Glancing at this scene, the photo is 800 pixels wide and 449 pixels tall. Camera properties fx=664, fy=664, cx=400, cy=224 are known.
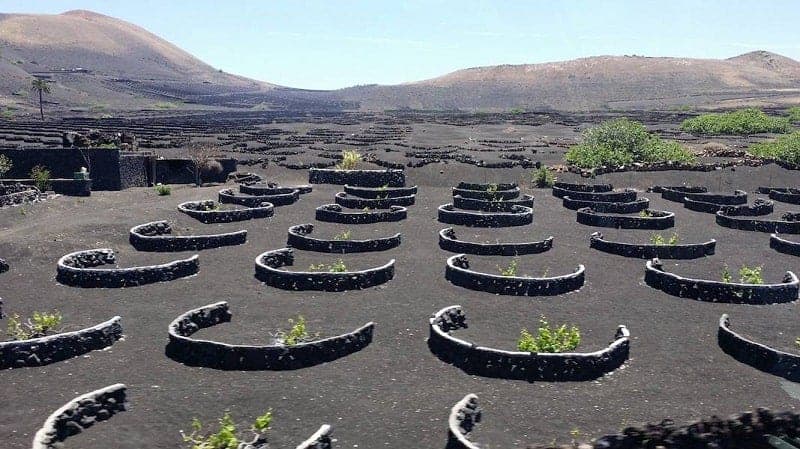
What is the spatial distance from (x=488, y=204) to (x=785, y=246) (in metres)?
16.4

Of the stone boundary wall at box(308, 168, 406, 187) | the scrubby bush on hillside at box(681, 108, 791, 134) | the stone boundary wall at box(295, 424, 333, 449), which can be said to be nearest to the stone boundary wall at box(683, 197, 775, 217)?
the stone boundary wall at box(308, 168, 406, 187)

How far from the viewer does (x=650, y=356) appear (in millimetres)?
20453

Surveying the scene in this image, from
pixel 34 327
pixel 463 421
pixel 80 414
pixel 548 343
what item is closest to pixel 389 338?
pixel 548 343

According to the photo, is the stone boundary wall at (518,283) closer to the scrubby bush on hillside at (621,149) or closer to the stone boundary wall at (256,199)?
the stone boundary wall at (256,199)

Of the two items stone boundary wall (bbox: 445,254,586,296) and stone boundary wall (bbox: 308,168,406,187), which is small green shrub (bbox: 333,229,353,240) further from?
stone boundary wall (bbox: 308,168,406,187)

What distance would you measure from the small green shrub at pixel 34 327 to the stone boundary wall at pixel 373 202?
77.2ft

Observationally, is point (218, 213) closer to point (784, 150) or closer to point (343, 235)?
point (343, 235)

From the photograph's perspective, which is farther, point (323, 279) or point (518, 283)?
point (323, 279)

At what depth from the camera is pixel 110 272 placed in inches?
1033

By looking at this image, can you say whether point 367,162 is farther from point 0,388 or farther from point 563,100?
point 563,100

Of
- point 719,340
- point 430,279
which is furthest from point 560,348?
point 430,279

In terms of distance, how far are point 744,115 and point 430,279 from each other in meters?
80.7

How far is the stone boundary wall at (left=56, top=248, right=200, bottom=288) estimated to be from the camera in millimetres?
26234

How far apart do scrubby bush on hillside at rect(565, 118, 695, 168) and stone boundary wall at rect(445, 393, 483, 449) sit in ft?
151
